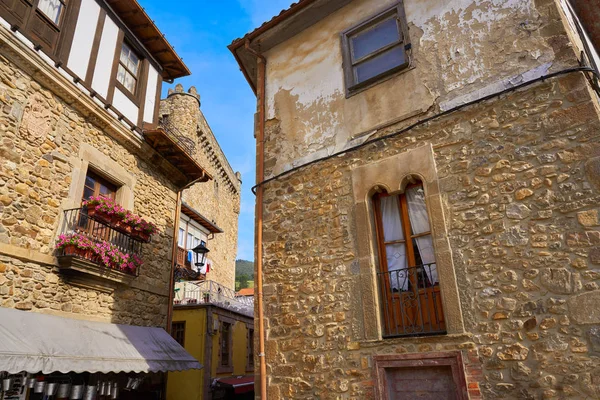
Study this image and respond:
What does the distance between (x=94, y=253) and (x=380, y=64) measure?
18.2 feet

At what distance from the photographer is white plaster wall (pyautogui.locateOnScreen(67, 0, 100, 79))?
791 cm

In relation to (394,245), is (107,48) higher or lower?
higher

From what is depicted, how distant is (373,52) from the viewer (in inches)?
243

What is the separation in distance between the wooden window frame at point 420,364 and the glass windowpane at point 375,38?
4.22 meters

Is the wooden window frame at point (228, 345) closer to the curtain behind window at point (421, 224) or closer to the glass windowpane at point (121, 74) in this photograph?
the glass windowpane at point (121, 74)

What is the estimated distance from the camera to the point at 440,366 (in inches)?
175

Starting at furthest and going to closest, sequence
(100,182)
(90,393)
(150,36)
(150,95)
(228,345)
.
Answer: (228,345), (150,95), (150,36), (100,182), (90,393)

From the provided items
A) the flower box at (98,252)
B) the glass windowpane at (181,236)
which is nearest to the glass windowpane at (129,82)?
the flower box at (98,252)

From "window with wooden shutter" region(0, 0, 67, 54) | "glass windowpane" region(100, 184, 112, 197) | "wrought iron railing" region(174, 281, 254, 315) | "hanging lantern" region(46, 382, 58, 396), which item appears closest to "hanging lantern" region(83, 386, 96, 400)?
"hanging lantern" region(46, 382, 58, 396)

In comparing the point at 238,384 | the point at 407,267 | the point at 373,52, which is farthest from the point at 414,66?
the point at 238,384

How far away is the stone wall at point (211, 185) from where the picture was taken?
20.9 meters

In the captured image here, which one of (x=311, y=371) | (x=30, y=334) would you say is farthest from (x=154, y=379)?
(x=311, y=371)

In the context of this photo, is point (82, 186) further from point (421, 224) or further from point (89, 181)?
point (421, 224)

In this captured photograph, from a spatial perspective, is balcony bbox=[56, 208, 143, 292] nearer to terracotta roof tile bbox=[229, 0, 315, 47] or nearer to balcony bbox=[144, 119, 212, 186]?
balcony bbox=[144, 119, 212, 186]
